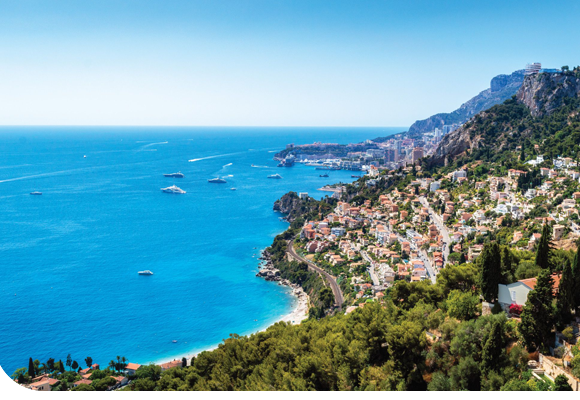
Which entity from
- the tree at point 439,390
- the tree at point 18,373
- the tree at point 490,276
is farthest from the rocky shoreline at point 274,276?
the tree at point 439,390

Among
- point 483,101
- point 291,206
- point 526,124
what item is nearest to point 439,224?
point 526,124

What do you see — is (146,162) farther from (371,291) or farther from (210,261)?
(371,291)

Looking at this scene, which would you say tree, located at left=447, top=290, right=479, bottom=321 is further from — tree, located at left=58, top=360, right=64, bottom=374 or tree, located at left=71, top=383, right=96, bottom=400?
tree, located at left=58, top=360, right=64, bottom=374

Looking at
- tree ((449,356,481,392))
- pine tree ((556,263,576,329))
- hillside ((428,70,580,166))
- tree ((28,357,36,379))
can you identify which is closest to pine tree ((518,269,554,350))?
pine tree ((556,263,576,329))

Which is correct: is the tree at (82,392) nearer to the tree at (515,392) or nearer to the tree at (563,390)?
the tree at (515,392)

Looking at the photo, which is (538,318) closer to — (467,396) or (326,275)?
(467,396)

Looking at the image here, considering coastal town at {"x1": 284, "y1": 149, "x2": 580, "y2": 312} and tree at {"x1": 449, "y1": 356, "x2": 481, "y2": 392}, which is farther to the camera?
coastal town at {"x1": 284, "y1": 149, "x2": 580, "y2": 312}
